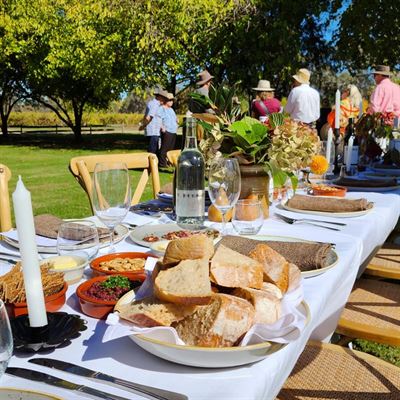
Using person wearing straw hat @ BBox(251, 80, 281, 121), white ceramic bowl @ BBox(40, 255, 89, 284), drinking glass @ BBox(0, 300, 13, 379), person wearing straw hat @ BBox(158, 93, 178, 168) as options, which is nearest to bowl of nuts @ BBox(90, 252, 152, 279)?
white ceramic bowl @ BBox(40, 255, 89, 284)

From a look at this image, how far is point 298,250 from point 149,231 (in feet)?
1.96

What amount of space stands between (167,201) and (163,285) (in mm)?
1561

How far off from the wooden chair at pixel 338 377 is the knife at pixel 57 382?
2.79 feet

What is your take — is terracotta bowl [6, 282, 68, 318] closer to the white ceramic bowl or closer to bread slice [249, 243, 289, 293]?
the white ceramic bowl

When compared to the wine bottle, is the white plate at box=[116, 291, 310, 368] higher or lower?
lower

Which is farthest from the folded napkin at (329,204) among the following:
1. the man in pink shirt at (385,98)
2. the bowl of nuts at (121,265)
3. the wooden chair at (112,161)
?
the man in pink shirt at (385,98)

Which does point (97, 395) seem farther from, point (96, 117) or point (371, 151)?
point (96, 117)

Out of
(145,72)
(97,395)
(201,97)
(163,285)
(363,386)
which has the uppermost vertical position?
(145,72)

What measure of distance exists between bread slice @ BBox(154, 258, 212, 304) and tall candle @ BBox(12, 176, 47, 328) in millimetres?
226

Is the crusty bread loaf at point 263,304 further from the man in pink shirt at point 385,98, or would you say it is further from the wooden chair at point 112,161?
the man in pink shirt at point 385,98

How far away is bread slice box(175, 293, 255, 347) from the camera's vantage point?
83 centimetres

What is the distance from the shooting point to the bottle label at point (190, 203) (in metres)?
1.88

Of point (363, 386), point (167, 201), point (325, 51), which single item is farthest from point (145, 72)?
point (363, 386)

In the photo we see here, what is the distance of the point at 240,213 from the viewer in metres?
1.62
